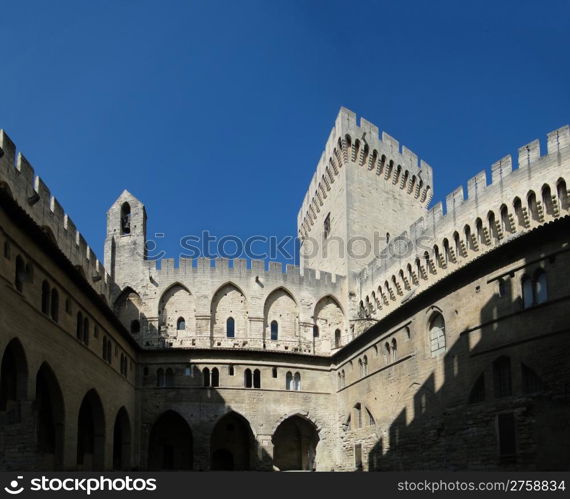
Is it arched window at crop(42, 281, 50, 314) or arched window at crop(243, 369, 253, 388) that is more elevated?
arched window at crop(42, 281, 50, 314)

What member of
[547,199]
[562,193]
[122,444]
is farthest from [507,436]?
[122,444]

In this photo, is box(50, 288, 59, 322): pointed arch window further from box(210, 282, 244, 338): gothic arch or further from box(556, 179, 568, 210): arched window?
box(210, 282, 244, 338): gothic arch

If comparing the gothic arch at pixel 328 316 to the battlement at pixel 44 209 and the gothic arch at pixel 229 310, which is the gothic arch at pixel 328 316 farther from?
the battlement at pixel 44 209

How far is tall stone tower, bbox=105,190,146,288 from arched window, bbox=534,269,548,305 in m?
25.8

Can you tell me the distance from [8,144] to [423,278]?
66.0 ft

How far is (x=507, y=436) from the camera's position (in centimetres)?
2436

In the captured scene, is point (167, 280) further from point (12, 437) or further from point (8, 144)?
point (12, 437)

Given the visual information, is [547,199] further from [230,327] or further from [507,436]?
[230,327]

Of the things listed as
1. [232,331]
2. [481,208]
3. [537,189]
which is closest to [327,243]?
[232,331]

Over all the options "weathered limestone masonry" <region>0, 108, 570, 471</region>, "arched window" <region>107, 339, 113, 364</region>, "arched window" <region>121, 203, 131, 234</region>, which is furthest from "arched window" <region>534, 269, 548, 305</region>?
"arched window" <region>121, 203, 131, 234</region>

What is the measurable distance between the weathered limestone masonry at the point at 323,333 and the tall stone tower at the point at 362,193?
137mm

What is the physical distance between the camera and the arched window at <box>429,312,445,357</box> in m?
29.5

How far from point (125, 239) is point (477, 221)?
69.8 ft

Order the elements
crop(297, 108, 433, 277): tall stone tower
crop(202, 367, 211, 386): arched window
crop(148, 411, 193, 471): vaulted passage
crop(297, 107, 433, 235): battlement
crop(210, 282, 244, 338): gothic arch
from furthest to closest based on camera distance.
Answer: crop(297, 107, 433, 235): battlement
crop(297, 108, 433, 277): tall stone tower
crop(210, 282, 244, 338): gothic arch
crop(148, 411, 193, 471): vaulted passage
crop(202, 367, 211, 386): arched window
